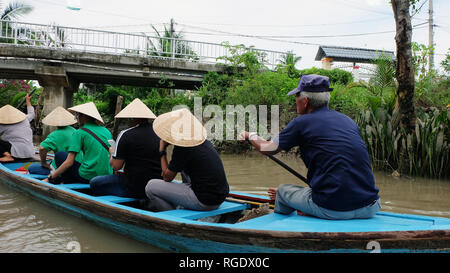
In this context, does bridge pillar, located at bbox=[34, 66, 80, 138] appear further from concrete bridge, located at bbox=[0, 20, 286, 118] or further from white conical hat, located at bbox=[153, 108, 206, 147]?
white conical hat, located at bbox=[153, 108, 206, 147]

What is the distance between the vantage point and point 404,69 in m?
6.90

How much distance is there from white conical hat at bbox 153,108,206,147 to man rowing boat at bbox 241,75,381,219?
2.45ft

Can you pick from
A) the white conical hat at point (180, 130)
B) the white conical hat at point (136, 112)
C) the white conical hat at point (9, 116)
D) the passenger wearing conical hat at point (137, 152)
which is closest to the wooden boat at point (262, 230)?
the passenger wearing conical hat at point (137, 152)

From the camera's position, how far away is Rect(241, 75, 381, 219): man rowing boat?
2.71 meters

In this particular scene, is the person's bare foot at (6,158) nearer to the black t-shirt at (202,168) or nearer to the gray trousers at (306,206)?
the black t-shirt at (202,168)

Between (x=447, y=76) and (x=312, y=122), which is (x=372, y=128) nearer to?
(x=447, y=76)

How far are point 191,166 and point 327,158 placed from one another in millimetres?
1282

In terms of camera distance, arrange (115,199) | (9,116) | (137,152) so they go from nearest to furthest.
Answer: (137,152) < (115,199) < (9,116)

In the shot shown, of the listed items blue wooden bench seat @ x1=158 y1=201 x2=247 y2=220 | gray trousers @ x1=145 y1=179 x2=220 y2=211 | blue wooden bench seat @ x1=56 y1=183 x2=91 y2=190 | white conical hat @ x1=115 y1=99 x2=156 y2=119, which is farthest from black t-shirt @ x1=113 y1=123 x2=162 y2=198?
blue wooden bench seat @ x1=56 y1=183 x2=91 y2=190

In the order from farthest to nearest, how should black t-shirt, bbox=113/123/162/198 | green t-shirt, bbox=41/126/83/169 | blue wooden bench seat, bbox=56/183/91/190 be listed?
1. green t-shirt, bbox=41/126/83/169
2. blue wooden bench seat, bbox=56/183/91/190
3. black t-shirt, bbox=113/123/162/198

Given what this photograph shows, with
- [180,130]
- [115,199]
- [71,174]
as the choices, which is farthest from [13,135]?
[180,130]

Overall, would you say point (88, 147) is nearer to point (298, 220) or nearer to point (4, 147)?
point (298, 220)
